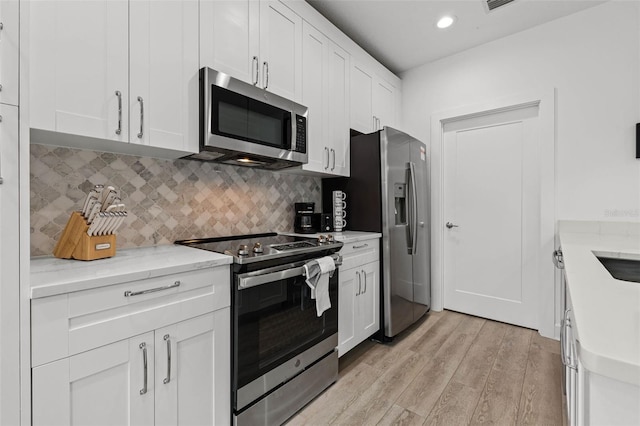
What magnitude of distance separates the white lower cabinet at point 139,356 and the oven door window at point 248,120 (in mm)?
845

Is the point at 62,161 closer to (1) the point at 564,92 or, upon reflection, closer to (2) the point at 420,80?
(2) the point at 420,80

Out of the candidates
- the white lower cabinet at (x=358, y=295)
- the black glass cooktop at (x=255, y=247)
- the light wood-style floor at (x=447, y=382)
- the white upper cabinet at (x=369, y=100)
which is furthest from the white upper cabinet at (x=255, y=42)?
the light wood-style floor at (x=447, y=382)

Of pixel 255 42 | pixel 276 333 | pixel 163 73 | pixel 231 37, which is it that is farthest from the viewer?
pixel 255 42

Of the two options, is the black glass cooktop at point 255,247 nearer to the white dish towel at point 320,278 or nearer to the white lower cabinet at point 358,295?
the white dish towel at point 320,278

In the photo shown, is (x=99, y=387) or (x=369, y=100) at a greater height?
(x=369, y=100)

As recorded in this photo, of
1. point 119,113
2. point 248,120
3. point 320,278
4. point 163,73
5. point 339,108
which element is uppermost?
point 339,108

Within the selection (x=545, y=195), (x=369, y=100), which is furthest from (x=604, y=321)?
(x=369, y=100)

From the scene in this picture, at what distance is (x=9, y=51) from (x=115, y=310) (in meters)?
0.92

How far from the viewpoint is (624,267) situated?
1.63 meters

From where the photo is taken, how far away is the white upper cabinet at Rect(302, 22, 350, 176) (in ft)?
7.64

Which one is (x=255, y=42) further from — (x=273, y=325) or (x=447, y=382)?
(x=447, y=382)

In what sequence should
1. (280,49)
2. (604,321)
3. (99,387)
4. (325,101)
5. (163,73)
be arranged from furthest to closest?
(325,101) < (280,49) < (163,73) < (99,387) < (604,321)

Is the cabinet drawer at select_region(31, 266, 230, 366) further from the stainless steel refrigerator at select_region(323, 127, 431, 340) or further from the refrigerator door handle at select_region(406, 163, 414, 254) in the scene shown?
the refrigerator door handle at select_region(406, 163, 414, 254)

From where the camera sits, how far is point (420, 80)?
3562 mm
